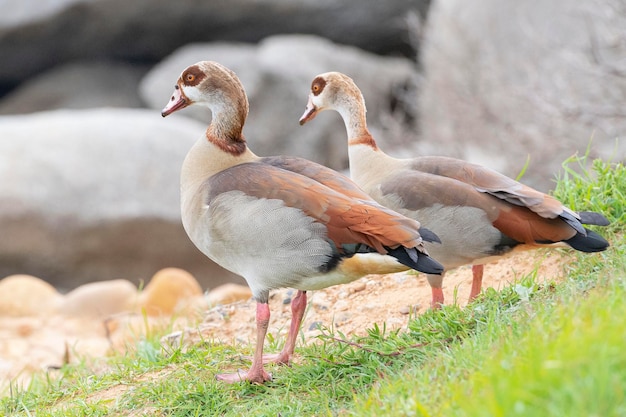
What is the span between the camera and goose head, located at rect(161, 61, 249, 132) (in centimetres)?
422

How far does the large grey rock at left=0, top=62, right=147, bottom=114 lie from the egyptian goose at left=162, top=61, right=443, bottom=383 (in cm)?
959

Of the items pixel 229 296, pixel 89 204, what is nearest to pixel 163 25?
pixel 89 204

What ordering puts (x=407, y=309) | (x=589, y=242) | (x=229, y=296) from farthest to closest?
(x=229, y=296)
(x=407, y=309)
(x=589, y=242)

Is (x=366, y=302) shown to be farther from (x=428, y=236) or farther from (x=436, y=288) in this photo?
(x=428, y=236)

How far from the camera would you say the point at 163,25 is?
1298cm

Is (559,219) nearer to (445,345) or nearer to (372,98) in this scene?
(445,345)

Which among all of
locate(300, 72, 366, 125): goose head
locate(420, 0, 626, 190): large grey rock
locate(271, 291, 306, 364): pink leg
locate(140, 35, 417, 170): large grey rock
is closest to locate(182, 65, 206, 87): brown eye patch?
locate(300, 72, 366, 125): goose head

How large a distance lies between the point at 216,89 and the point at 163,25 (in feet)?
30.1

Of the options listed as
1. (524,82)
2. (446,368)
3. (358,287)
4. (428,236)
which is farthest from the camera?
(524,82)

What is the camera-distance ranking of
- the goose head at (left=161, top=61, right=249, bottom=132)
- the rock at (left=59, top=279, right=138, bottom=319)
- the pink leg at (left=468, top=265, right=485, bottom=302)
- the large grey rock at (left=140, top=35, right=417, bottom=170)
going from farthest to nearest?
the large grey rock at (left=140, top=35, right=417, bottom=170), the rock at (left=59, top=279, right=138, bottom=319), the pink leg at (left=468, top=265, right=485, bottom=302), the goose head at (left=161, top=61, right=249, bottom=132)

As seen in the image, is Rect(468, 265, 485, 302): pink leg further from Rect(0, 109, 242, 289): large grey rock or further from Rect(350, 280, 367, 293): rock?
Rect(0, 109, 242, 289): large grey rock

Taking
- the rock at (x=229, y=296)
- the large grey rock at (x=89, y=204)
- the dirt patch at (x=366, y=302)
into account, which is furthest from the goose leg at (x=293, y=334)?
the large grey rock at (x=89, y=204)

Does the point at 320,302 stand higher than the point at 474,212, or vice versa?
the point at 474,212

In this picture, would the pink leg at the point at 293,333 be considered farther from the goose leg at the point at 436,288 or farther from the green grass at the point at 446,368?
the goose leg at the point at 436,288
